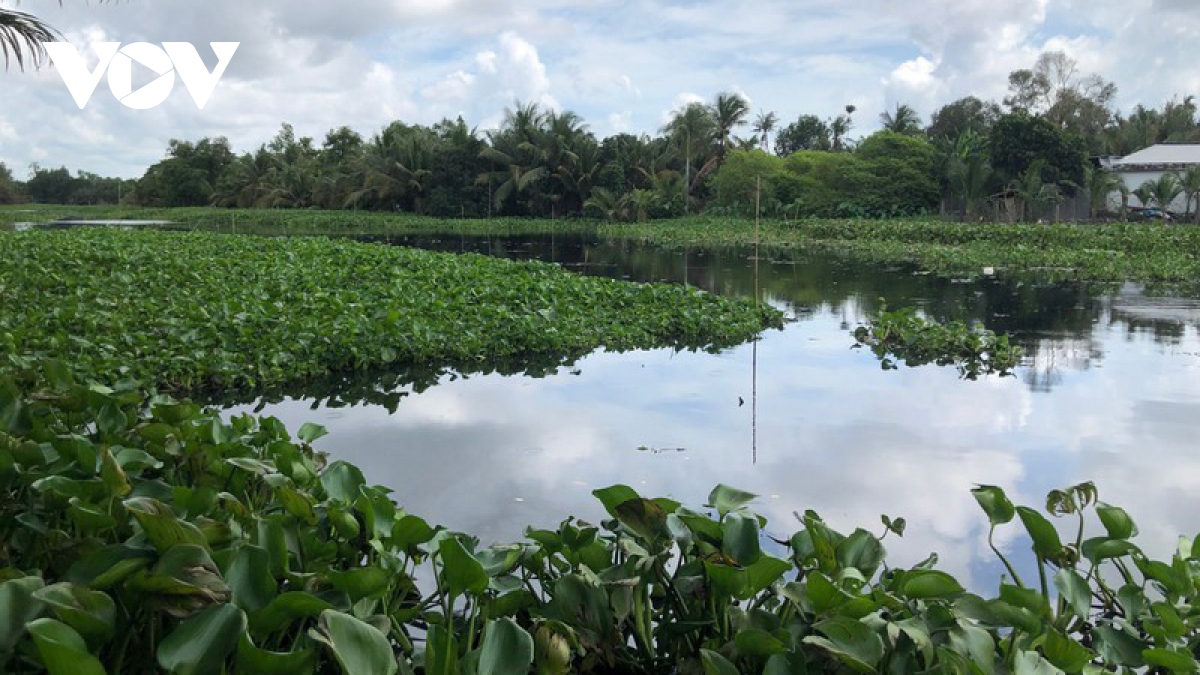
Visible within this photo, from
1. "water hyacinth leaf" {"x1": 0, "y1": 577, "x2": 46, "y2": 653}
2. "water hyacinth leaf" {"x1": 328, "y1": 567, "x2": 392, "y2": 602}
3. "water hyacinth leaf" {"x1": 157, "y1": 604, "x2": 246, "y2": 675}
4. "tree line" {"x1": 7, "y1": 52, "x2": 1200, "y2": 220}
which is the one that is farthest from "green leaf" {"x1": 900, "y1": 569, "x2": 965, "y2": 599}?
"tree line" {"x1": 7, "y1": 52, "x2": 1200, "y2": 220}

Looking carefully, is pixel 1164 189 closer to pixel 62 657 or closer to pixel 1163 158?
pixel 1163 158

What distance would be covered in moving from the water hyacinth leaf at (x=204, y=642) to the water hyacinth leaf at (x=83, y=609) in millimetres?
111

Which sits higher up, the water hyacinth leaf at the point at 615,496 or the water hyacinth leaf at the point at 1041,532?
the water hyacinth leaf at the point at 615,496

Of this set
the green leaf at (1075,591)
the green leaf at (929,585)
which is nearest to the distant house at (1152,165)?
the green leaf at (1075,591)

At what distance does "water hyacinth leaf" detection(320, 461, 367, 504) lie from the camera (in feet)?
7.68

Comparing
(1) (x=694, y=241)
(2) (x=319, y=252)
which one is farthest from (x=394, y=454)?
(1) (x=694, y=241)

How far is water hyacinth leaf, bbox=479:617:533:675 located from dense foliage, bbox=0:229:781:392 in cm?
408

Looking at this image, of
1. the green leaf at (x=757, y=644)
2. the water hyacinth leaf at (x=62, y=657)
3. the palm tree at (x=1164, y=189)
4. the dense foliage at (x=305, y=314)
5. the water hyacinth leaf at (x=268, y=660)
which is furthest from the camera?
the palm tree at (x=1164, y=189)

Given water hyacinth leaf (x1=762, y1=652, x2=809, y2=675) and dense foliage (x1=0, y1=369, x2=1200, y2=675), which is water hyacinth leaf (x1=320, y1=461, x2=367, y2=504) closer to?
dense foliage (x1=0, y1=369, x2=1200, y2=675)

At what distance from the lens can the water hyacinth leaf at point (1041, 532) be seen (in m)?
2.30

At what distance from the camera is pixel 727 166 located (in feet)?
111

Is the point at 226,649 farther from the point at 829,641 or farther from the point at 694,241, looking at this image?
the point at 694,241

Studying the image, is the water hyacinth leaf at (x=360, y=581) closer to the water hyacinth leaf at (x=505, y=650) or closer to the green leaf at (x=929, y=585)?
the water hyacinth leaf at (x=505, y=650)

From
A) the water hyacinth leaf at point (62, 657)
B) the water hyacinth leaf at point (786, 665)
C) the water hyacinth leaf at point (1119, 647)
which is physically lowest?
the water hyacinth leaf at point (1119, 647)
